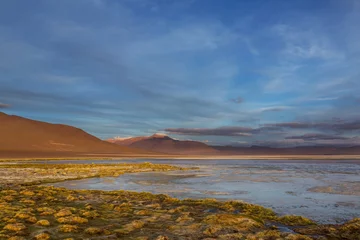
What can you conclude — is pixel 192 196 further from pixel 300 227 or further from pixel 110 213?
pixel 300 227

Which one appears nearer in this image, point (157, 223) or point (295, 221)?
point (157, 223)

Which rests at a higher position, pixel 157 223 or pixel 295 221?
pixel 295 221

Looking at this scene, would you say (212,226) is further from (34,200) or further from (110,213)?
(34,200)

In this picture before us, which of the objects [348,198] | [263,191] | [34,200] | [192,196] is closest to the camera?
[34,200]

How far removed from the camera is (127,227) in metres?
13.1

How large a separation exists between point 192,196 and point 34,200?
11083 mm

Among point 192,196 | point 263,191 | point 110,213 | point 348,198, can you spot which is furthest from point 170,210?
point 348,198

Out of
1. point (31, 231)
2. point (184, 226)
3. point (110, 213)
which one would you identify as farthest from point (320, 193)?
point (31, 231)

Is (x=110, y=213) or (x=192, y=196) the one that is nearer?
(x=110, y=213)

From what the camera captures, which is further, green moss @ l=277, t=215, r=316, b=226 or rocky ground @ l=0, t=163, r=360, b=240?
green moss @ l=277, t=215, r=316, b=226

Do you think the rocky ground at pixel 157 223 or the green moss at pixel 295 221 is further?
the green moss at pixel 295 221

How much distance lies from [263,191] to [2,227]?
1944cm

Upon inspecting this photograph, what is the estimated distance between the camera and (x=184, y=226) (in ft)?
43.6

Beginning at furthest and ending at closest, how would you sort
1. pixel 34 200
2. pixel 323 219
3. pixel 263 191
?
pixel 263 191, pixel 34 200, pixel 323 219
